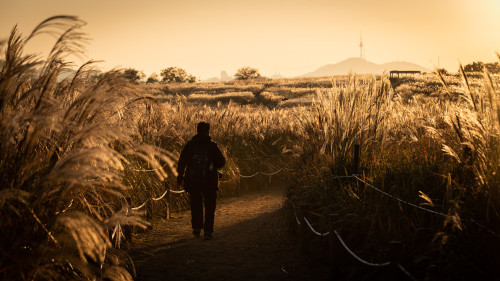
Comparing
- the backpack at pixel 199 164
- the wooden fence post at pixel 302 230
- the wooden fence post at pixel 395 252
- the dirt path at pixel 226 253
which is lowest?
the dirt path at pixel 226 253

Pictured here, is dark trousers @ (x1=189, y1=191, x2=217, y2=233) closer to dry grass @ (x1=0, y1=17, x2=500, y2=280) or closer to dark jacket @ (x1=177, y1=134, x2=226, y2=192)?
dark jacket @ (x1=177, y1=134, x2=226, y2=192)

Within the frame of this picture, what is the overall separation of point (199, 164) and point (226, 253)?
1.52m

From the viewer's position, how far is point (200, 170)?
7.00m

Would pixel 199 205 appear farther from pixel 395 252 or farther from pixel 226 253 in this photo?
pixel 395 252

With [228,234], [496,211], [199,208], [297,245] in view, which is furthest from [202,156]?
[496,211]

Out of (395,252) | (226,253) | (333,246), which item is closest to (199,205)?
(226,253)

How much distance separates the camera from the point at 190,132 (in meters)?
10.2

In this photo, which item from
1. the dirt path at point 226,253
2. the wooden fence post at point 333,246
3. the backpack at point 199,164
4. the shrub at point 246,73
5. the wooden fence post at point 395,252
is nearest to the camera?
the wooden fence post at point 395,252

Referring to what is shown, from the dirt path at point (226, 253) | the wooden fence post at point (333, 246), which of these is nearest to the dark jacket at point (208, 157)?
the dirt path at point (226, 253)

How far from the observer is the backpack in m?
7.00

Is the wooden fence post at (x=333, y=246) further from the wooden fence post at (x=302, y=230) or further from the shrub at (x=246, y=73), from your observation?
the shrub at (x=246, y=73)

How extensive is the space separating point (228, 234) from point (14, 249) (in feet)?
15.0

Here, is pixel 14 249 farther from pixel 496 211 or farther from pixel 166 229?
pixel 166 229

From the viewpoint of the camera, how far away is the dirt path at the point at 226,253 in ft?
17.6
